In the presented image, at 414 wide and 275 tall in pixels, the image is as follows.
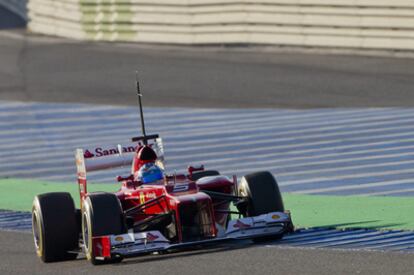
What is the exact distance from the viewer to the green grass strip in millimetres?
12008

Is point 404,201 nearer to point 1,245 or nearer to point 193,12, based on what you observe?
point 1,245

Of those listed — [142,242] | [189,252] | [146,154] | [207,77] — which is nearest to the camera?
[142,242]

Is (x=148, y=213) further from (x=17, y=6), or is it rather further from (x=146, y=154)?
(x=17, y=6)

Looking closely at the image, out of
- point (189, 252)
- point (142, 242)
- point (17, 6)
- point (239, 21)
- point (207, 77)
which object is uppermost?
point (17, 6)

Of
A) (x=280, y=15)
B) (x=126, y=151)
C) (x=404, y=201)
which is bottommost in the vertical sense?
(x=404, y=201)

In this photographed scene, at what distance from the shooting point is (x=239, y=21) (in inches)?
1169

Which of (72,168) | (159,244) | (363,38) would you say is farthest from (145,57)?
(159,244)

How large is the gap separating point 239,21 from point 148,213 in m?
19.0

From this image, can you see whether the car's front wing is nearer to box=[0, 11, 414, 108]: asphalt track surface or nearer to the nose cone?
the nose cone

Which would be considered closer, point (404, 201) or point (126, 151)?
point (126, 151)

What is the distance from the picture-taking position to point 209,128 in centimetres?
2073

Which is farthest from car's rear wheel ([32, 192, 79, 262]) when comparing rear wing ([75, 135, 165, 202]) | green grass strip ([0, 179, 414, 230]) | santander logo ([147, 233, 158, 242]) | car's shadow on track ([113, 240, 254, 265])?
green grass strip ([0, 179, 414, 230])

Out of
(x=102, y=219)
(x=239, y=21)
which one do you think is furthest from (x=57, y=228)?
(x=239, y=21)

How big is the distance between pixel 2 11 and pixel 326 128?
2611 cm
